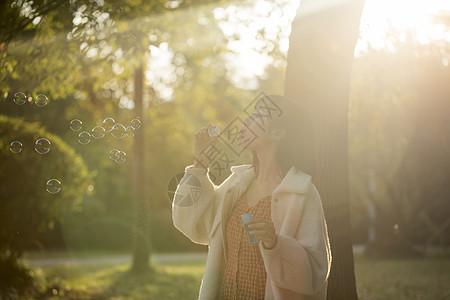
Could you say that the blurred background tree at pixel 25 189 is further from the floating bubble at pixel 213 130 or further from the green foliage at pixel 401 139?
the floating bubble at pixel 213 130

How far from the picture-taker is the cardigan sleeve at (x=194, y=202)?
3.57 metres

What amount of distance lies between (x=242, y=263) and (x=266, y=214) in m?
0.33

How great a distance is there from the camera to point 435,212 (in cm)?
1964

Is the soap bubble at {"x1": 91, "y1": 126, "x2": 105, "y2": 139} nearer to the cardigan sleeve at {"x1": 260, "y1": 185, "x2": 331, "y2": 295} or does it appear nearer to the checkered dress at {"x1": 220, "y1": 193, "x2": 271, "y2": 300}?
the checkered dress at {"x1": 220, "y1": 193, "x2": 271, "y2": 300}

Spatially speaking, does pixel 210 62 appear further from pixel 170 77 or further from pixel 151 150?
pixel 151 150

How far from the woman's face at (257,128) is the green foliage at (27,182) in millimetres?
7853

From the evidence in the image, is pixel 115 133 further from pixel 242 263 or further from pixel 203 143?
pixel 242 263

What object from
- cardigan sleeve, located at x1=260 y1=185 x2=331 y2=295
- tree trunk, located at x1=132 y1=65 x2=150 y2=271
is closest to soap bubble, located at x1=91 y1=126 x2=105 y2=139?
cardigan sleeve, located at x1=260 y1=185 x2=331 y2=295

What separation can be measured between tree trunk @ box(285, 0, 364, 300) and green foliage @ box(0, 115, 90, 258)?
7.19 m

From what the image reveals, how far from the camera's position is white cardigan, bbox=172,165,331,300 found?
118 inches

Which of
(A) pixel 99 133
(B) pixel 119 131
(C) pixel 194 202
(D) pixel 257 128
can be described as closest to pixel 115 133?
(B) pixel 119 131

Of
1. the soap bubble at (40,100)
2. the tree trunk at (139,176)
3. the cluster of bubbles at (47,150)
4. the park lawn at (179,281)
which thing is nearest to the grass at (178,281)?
the park lawn at (179,281)

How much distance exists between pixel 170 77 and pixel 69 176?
6572 mm

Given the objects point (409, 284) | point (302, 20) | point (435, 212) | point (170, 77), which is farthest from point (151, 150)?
point (302, 20)
